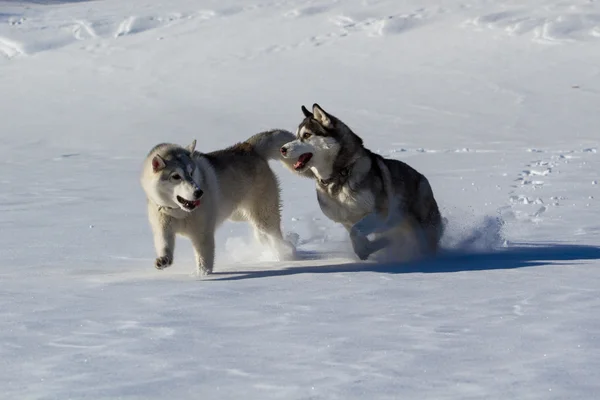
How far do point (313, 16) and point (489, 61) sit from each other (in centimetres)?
516

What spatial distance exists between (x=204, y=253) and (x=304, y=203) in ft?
12.1

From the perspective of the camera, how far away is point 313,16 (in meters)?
23.4

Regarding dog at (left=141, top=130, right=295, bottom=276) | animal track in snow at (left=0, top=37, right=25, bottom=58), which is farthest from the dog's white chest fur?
animal track in snow at (left=0, top=37, right=25, bottom=58)

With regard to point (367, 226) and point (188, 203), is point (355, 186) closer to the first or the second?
point (367, 226)

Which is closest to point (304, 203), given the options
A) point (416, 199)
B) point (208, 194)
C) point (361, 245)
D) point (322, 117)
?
point (416, 199)

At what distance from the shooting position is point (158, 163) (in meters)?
6.25

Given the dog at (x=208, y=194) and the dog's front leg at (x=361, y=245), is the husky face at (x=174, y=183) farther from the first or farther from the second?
the dog's front leg at (x=361, y=245)

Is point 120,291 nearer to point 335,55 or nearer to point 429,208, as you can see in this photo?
point 429,208

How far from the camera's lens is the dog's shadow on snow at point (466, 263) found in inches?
250

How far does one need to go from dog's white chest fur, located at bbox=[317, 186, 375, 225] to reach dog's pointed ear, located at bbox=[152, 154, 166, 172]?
1.19 metres

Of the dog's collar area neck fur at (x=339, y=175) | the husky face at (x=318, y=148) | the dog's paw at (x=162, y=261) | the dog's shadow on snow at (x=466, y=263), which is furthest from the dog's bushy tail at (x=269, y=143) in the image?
the dog's paw at (x=162, y=261)

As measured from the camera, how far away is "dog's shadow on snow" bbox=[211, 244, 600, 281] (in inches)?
250

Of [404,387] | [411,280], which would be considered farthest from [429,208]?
[404,387]

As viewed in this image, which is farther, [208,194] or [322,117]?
[322,117]
